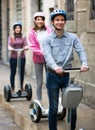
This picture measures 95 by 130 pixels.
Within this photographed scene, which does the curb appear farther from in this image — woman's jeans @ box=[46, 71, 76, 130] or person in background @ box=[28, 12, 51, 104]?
woman's jeans @ box=[46, 71, 76, 130]

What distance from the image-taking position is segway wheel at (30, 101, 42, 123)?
7.09 m

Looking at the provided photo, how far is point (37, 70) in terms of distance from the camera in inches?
296

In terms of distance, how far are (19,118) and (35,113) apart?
85 cm

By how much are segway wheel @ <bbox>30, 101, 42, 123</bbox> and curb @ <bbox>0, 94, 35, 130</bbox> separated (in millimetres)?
107

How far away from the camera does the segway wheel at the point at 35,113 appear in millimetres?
7094

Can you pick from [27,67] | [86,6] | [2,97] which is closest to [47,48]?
[86,6]

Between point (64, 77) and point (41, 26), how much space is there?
161 centimetres

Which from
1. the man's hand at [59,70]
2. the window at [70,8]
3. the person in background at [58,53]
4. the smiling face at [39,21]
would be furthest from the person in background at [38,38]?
the window at [70,8]

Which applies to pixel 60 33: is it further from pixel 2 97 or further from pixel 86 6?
pixel 2 97

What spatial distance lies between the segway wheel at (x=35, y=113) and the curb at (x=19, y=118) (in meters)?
0.11

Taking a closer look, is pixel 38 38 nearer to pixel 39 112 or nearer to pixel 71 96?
pixel 39 112

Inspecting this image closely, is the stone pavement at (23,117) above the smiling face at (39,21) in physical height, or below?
below

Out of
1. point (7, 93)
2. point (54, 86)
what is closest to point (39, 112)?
point (54, 86)

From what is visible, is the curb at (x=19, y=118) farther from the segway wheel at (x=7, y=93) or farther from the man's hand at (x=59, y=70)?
the man's hand at (x=59, y=70)
